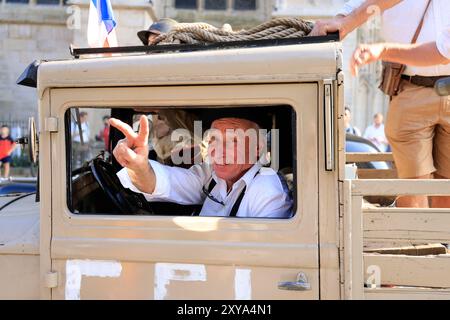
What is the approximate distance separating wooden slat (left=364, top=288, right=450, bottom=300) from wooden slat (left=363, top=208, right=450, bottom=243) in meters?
0.18

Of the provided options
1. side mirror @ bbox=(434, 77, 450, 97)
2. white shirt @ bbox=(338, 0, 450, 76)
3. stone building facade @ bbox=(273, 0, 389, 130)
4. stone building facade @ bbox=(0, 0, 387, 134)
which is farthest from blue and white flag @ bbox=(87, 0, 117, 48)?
stone building facade @ bbox=(0, 0, 387, 134)

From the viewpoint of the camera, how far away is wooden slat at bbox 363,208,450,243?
2.02 metres

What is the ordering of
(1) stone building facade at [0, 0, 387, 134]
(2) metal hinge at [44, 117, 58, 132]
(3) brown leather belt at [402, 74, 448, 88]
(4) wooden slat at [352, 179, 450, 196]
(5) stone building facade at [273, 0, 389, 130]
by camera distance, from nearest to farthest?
(4) wooden slat at [352, 179, 450, 196]
(2) metal hinge at [44, 117, 58, 132]
(3) brown leather belt at [402, 74, 448, 88]
(5) stone building facade at [273, 0, 389, 130]
(1) stone building facade at [0, 0, 387, 134]

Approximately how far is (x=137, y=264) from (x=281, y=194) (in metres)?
0.63

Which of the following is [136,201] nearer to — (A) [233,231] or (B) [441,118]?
(A) [233,231]

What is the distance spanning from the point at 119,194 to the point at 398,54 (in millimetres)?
1336

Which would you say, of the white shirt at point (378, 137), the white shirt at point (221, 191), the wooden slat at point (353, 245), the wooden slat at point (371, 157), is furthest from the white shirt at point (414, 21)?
the white shirt at point (378, 137)

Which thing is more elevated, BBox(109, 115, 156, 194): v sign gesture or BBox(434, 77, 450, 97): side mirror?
BBox(434, 77, 450, 97): side mirror

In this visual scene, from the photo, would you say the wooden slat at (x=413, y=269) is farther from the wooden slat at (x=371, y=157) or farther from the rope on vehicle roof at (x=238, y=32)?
the wooden slat at (x=371, y=157)

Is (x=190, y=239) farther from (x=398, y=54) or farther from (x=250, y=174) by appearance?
(x=398, y=54)

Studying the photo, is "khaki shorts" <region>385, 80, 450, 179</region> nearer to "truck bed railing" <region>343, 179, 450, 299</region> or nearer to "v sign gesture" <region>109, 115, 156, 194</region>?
"truck bed railing" <region>343, 179, 450, 299</region>

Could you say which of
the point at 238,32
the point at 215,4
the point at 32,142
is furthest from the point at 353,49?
the point at 32,142

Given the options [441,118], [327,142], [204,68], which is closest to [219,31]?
[204,68]

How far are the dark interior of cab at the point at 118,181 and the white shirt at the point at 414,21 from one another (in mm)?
783
